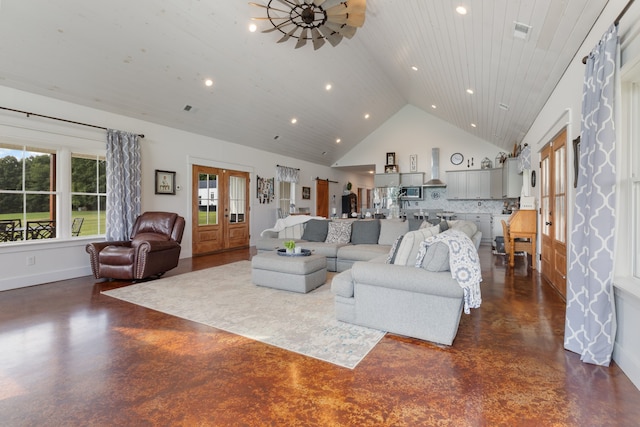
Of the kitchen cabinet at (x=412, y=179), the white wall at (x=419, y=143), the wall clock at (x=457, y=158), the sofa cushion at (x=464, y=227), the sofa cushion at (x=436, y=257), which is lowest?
the sofa cushion at (x=436, y=257)

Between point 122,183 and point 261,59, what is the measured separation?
10.0 ft

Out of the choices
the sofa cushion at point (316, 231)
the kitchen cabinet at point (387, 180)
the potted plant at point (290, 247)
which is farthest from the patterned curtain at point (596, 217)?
the kitchen cabinet at point (387, 180)

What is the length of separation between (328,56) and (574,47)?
3.79 m

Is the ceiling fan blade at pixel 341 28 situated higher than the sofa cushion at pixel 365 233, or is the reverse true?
the ceiling fan blade at pixel 341 28

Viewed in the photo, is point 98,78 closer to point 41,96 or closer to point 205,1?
point 41,96

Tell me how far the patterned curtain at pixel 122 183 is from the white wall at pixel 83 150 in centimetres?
24

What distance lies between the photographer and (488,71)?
13.4 ft

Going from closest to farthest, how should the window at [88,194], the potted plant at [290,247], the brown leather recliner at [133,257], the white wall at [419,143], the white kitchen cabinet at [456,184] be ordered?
the potted plant at [290,247] < the brown leather recliner at [133,257] < the window at [88,194] < the white kitchen cabinet at [456,184] < the white wall at [419,143]

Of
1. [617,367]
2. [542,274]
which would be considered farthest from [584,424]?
[542,274]

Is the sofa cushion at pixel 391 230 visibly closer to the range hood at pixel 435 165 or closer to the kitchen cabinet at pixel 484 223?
the kitchen cabinet at pixel 484 223

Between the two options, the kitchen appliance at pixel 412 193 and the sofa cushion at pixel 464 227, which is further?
the kitchen appliance at pixel 412 193

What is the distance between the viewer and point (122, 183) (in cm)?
507

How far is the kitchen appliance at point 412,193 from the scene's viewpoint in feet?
31.2

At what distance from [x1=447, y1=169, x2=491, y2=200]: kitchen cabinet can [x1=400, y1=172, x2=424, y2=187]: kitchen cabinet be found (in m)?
0.81
